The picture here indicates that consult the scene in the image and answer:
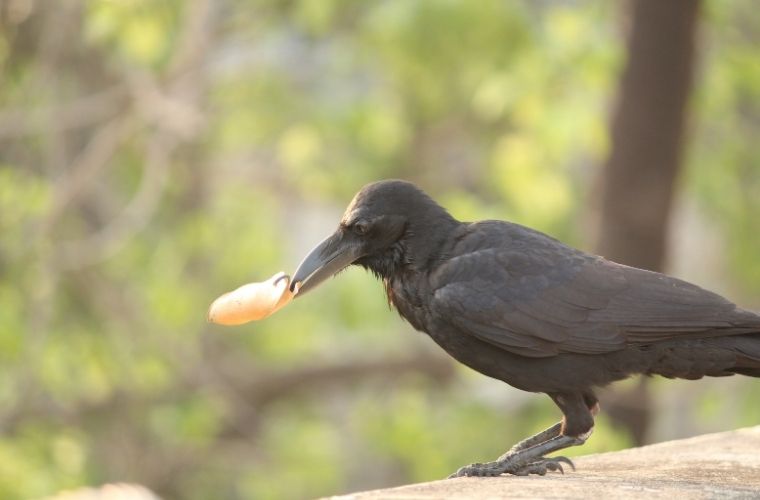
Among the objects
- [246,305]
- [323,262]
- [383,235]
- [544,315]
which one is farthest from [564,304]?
[246,305]

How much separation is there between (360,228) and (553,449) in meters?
0.98

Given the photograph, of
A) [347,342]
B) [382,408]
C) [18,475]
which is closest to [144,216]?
[18,475]

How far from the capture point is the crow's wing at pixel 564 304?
4.04 meters

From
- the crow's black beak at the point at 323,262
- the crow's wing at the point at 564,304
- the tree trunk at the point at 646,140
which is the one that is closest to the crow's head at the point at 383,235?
the crow's black beak at the point at 323,262

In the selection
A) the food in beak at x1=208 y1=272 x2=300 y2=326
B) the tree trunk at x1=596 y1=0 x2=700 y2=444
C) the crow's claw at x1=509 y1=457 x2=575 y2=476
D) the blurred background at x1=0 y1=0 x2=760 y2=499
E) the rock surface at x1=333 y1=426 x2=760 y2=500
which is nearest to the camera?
the rock surface at x1=333 y1=426 x2=760 y2=500

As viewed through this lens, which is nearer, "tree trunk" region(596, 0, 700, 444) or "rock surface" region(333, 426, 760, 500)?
"rock surface" region(333, 426, 760, 500)

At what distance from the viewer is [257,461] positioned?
411 inches

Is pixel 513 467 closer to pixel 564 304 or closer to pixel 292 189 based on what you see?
pixel 564 304

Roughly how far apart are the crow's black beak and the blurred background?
243 centimetres

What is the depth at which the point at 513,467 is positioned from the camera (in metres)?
4.03

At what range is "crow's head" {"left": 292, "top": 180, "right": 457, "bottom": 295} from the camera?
428 centimetres

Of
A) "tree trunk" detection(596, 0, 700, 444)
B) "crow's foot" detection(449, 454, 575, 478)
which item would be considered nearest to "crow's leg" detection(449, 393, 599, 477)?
"crow's foot" detection(449, 454, 575, 478)

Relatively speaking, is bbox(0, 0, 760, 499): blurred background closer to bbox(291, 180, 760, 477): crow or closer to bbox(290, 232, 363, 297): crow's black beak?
bbox(291, 180, 760, 477): crow

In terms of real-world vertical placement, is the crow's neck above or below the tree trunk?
below
